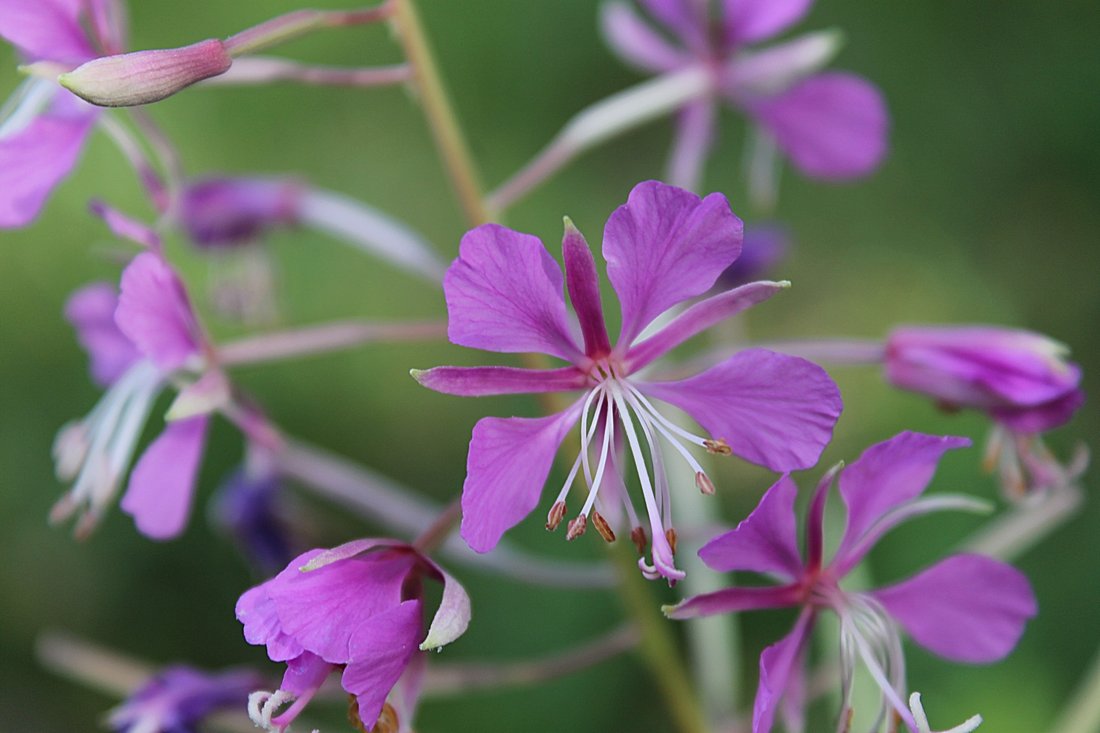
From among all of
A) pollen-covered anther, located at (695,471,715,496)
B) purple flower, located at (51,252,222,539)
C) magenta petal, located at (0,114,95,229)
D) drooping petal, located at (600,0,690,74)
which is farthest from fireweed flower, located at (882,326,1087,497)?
magenta petal, located at (0,114,95,229)

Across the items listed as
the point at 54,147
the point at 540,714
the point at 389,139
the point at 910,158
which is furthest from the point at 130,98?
the point at 910,158

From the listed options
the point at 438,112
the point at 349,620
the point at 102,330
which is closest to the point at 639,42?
the point at 438,112

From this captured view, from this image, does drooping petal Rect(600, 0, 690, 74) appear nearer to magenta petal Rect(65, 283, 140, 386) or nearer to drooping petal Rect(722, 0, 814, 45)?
drooping petal Rect(722, 0, 814, 45)

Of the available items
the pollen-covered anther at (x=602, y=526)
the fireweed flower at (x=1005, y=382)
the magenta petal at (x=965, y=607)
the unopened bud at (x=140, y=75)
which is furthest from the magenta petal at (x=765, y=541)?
the unopened bud at (x=140, y=75)

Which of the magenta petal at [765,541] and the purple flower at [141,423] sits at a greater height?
the purple flower at [141,423]

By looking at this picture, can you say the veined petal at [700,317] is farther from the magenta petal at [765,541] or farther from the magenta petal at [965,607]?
the magenta petal at [965,607]

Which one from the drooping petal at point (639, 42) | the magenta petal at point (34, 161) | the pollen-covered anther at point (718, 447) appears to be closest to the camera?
the pollen-covered anther at point (718, 447)
